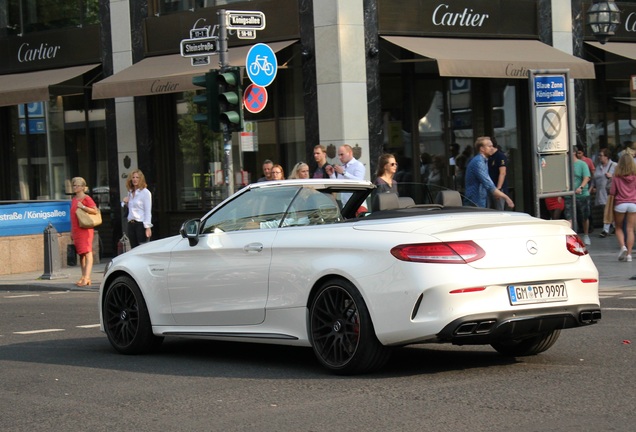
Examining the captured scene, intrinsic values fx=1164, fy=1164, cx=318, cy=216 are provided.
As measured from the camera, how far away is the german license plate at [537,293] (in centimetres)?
794

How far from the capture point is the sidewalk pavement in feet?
50.8

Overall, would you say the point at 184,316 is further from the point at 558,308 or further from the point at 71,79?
the point at 71,79

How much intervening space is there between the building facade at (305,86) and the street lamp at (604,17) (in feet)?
4.26

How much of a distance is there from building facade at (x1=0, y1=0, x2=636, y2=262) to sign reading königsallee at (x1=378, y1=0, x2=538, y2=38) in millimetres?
28

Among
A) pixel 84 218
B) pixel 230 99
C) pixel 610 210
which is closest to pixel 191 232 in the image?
pixel 230 99

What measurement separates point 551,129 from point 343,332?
8.61 meters

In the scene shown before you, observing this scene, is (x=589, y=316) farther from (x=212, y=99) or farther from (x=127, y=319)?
(x=212, y=99)

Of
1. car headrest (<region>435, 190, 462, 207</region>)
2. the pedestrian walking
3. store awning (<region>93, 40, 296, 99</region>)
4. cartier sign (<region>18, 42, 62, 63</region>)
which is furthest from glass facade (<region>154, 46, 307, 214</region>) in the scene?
car headrest (<region>435, 190, 462, 207</region>)

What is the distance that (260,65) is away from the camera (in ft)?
57.3

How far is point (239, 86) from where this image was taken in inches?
656

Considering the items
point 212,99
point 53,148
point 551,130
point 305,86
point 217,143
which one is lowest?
point 551,130

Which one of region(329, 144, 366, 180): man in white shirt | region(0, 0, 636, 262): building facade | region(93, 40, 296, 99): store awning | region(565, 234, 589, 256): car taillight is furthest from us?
region(93, 40, 296, 99): store awning

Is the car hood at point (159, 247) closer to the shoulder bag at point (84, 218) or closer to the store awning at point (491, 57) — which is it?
the shoulder bag at point (84, 218)

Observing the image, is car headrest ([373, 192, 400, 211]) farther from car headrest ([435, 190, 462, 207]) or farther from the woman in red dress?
the woman in red dress
